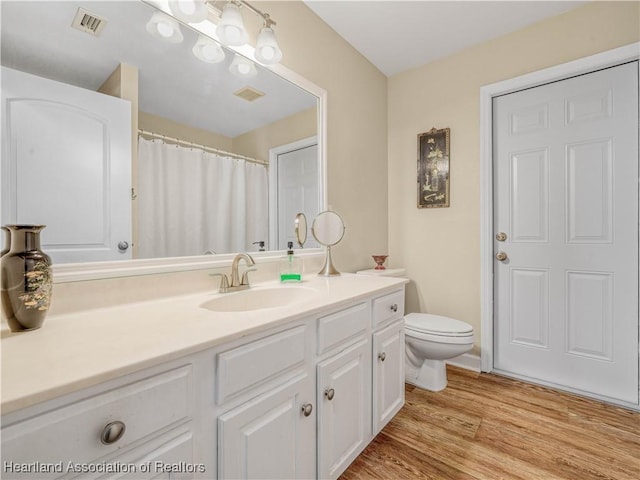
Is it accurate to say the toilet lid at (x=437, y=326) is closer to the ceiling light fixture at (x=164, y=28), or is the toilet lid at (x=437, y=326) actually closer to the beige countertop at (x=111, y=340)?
the beige countertop at (x=111, y=340)

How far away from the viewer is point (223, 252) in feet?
4.66

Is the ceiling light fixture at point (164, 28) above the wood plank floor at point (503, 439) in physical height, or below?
above

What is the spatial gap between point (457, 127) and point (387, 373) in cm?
188

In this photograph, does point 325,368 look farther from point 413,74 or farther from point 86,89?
point 413,74

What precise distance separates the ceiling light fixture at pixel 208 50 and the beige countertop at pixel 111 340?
1065 millimetres

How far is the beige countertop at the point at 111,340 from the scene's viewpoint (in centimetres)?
52

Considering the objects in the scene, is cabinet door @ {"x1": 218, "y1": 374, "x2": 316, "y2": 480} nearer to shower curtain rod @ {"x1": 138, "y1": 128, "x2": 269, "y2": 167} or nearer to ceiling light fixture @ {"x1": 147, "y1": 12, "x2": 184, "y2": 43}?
shower curtain rod @ {"x1": 138, "y1": 128, "x2": 269, "y2": 167}

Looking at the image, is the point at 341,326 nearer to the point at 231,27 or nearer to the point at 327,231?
the point at 327,231

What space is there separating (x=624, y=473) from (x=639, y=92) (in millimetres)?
1959

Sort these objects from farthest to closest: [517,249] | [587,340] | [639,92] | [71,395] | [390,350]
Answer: [517,249]
[587,340]
[639,92]
[390,350]
[71,395]

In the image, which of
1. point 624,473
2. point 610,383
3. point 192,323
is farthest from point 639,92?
point 192,323

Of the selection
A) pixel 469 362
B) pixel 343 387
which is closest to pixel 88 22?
pixel 343 387

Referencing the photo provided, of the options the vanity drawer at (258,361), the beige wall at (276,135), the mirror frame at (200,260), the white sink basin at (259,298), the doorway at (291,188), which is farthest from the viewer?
the doorway at (291,188)

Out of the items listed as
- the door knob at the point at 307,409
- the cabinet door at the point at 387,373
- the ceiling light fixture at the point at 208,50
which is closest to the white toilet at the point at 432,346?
the cabinet door at the point at 387,373
